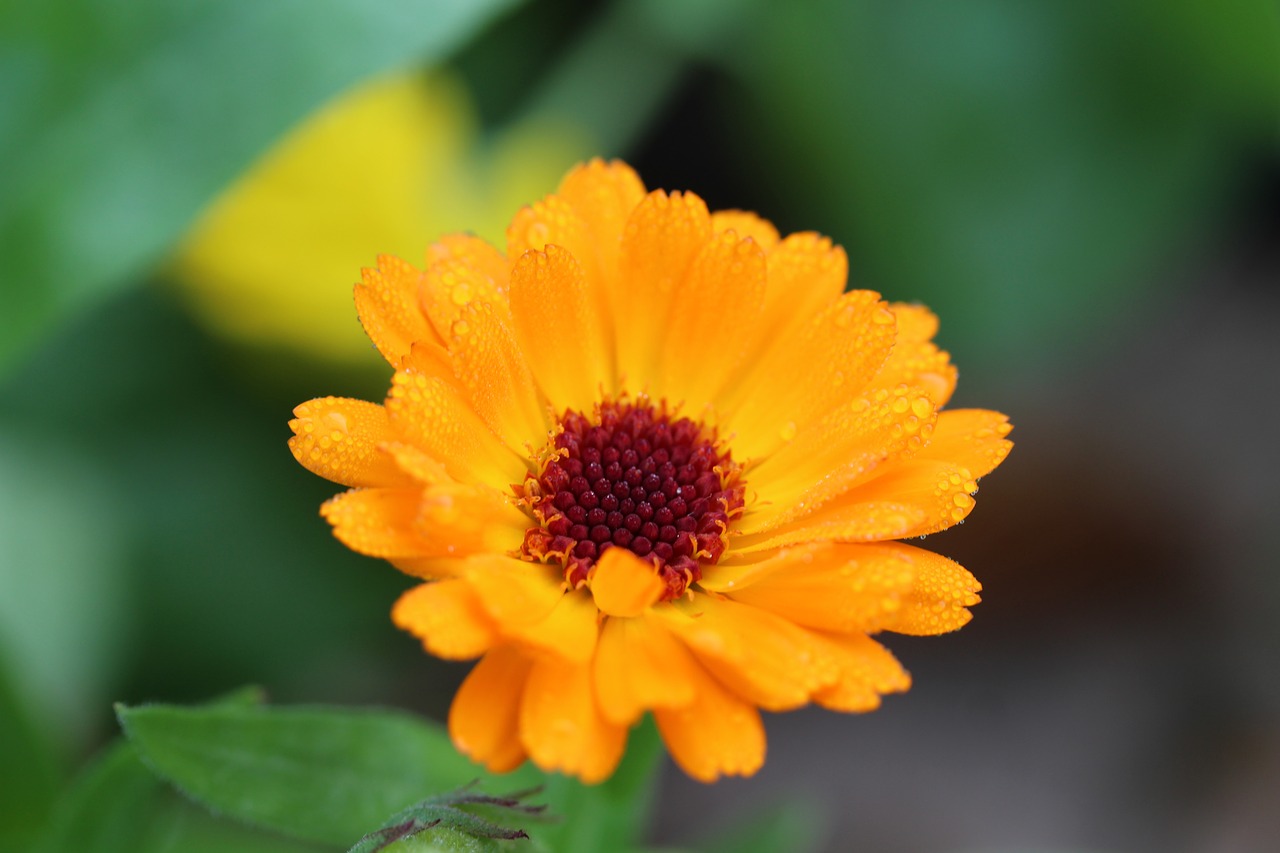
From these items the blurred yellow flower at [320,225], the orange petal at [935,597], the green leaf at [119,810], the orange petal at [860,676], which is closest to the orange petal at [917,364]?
the orange petal at [935,597]

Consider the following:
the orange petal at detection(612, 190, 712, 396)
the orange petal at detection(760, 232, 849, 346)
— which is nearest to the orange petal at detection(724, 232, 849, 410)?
the orange petal at detection(760, 232, 849, 346)

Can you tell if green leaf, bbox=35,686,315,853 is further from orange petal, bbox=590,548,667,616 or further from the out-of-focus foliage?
the out-of-focus foliage

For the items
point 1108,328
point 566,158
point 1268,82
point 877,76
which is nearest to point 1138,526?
point 1108,328

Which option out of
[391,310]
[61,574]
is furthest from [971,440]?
[61,574]

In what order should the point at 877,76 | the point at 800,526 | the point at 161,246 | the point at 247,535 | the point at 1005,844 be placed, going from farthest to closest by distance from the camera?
1. the point at 877,76
2. the point at 1005,844
3. the point at 247,535
4. the point at 161,246
5. the point at 800,526

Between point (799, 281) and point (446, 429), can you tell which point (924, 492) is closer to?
point (799, 281)

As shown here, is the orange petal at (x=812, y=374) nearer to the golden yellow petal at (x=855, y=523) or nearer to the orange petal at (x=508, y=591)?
the golden yellow petal at (x=855, y=523)

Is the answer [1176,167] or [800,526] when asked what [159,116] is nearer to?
[800,526]
